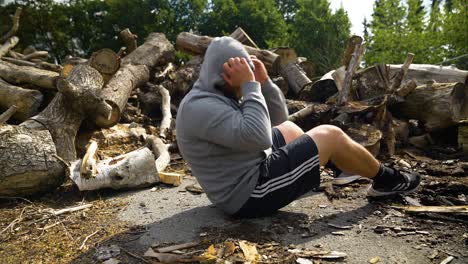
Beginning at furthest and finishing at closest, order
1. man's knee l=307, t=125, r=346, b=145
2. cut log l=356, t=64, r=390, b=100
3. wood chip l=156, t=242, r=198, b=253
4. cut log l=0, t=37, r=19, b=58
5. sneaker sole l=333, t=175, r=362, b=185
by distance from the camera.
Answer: cut log l=0, t=37, r=19, b=58
cut log l=356, t=64, r=390, b=100
sneaker sole l=333, t=175, r=362, b=185
man's knee l=307, t=125, r=346, b=145
wood chip l=156, t=242, r=198, b=253

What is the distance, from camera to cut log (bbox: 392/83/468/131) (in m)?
5.36

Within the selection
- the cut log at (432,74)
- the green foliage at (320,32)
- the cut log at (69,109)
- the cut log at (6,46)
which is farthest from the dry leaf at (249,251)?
the green foliage at (320,32)

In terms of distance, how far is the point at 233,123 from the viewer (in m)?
2.41

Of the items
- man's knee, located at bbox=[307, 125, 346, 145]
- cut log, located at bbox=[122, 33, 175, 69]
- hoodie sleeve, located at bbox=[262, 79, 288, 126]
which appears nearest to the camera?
man's knee, located at bbox=[307, 125, 346, 145]

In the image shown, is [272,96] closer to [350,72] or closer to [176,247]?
[176,247]

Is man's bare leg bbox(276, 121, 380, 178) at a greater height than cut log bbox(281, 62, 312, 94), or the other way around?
cut log bbox(281, 62, 312, 94)

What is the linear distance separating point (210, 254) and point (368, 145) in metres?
3.00

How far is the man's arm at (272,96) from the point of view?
312 cm

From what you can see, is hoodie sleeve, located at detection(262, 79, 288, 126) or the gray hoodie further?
hoodie sleeve, located at detection(262, 79, 288, 126)

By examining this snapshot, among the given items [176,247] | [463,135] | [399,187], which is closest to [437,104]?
[463,135]

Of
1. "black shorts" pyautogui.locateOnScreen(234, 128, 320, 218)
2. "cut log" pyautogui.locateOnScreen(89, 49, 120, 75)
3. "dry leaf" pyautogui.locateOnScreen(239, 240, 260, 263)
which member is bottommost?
"dry leaf" pyautogui.locateOnScreen(239, 240, 260, 263)

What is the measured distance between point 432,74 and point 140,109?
17.2ft

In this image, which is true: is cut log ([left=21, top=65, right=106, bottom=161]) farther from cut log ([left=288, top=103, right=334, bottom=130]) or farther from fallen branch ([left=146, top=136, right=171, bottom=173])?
cut log ([left=288, top=103, right=334, bottom=130])

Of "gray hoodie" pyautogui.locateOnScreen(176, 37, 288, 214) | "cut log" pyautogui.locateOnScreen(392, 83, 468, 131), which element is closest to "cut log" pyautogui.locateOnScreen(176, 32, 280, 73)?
"cut log" pyautogui.locateOnScreen(392, 83, 468, 131)
